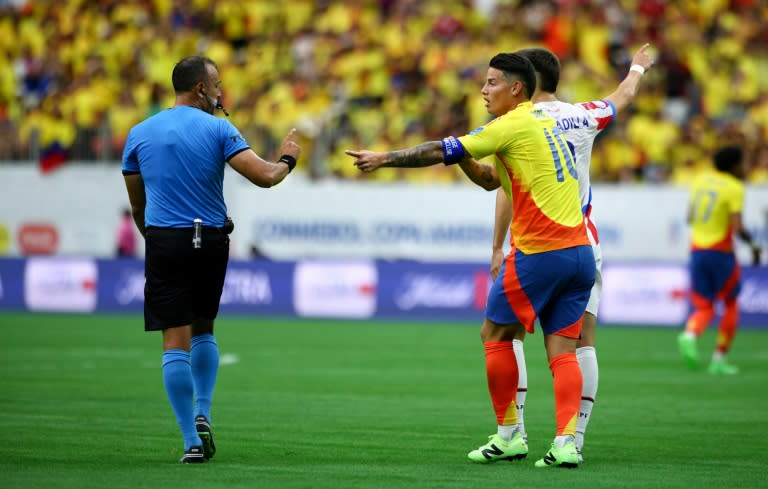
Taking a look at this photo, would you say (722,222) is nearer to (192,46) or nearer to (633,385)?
(633,385)

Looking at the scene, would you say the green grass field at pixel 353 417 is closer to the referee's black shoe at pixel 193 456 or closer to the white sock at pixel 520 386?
the referee's black shoe at pixel 193 456

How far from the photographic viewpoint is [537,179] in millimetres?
7766

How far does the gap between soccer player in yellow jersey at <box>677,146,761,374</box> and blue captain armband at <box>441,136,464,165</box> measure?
8335mm

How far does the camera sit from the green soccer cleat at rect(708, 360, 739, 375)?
48.9ft

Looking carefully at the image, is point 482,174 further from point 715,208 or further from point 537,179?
point 715,208

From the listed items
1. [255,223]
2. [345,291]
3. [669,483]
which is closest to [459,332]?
[345,291]

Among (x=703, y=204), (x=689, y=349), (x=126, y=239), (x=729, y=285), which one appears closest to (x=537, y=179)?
(x=689, y=349)

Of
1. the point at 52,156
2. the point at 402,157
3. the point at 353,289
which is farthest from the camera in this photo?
the point at 52,156

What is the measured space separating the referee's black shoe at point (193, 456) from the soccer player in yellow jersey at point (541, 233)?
196 centimetres

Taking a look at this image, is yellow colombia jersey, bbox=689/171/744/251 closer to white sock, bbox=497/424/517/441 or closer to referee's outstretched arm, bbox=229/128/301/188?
white sock, bbox=497/424/517/441

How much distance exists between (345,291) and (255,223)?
8.38ft

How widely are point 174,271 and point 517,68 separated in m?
2.35

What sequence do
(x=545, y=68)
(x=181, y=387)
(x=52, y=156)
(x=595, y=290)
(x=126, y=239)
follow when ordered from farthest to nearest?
(x=52, y=156), (x=126, y=239), (x=595, y=290), (x=545, y=68), (x=181, y=387)

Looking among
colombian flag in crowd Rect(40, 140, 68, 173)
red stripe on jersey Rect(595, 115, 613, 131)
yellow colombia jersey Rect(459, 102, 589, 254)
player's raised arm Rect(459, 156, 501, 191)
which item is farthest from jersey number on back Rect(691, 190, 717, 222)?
colombian flag in crowd Rect(40, 140, 68, 173)
